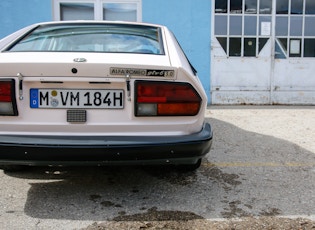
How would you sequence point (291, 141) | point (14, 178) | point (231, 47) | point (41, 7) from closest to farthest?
point (14, 178)
point (291, 141)
point (41, 7)
point (231, 47)

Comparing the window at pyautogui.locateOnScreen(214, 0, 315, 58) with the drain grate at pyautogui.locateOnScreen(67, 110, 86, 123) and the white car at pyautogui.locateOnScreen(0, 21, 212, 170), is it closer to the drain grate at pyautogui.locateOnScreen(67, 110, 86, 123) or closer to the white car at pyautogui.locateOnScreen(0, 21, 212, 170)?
the white car at pyautogui.locateOnScreen(0, 21, 212, 170)

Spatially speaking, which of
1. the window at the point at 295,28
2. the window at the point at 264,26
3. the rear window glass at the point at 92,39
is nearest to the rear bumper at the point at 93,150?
the rear window glass at the point at 92,39

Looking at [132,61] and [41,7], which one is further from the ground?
[41,7]

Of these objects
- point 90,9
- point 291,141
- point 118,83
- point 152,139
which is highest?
point 90,9

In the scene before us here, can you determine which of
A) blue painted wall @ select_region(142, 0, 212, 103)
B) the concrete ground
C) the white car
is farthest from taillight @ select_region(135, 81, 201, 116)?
blue painted wall @ select_region(142, 0, 212, 103)

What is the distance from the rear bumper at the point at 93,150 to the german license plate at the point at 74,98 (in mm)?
216

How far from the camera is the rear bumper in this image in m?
2.29

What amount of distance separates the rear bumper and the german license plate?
22cm

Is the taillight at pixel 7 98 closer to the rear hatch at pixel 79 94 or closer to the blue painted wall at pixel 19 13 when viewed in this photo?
the rear hatch at pixel 79 94

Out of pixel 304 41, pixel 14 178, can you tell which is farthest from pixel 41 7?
pixel 304 41

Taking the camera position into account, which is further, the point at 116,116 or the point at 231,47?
the point at 231,47

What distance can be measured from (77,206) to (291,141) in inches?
124

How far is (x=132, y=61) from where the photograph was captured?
2.45 m

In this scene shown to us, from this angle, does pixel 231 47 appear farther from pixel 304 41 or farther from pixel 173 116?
pixel 173 116
